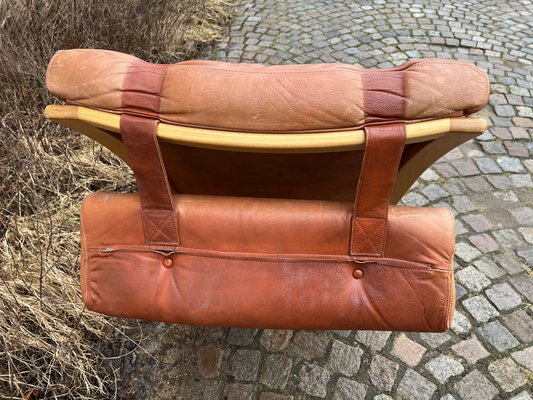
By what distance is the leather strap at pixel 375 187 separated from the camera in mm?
1013

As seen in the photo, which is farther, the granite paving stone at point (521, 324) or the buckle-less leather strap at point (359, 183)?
the granite paving stone at point (521, 324)

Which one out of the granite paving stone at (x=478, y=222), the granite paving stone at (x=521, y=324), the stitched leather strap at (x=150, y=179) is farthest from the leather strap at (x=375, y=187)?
the granite paving stone at (x=478, y=222)

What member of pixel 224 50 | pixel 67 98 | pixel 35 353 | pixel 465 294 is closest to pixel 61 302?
pixel 35 353

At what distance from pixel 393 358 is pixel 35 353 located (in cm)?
152

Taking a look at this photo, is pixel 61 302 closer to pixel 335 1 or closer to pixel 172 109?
pixel 172 109


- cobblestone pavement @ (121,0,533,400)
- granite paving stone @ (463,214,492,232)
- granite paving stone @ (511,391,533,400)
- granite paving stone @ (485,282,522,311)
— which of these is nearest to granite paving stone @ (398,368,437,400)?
cobblestone pavement @ (121,0,533,400)

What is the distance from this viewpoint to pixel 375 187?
43.0 inches

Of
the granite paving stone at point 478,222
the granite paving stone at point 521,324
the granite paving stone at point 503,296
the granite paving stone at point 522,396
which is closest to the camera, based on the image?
the granite paving stone at point 522,396

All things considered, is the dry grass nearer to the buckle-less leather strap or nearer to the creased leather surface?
the creased leather surface

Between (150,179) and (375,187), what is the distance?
577mm

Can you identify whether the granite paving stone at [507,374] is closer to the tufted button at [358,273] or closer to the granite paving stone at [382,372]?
the granite paving stone at [382,372]

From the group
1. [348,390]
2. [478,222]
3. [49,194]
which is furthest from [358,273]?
[49,194]

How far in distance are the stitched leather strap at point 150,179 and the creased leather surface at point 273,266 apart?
3 centimetres

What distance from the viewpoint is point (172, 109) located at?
3.42ft
